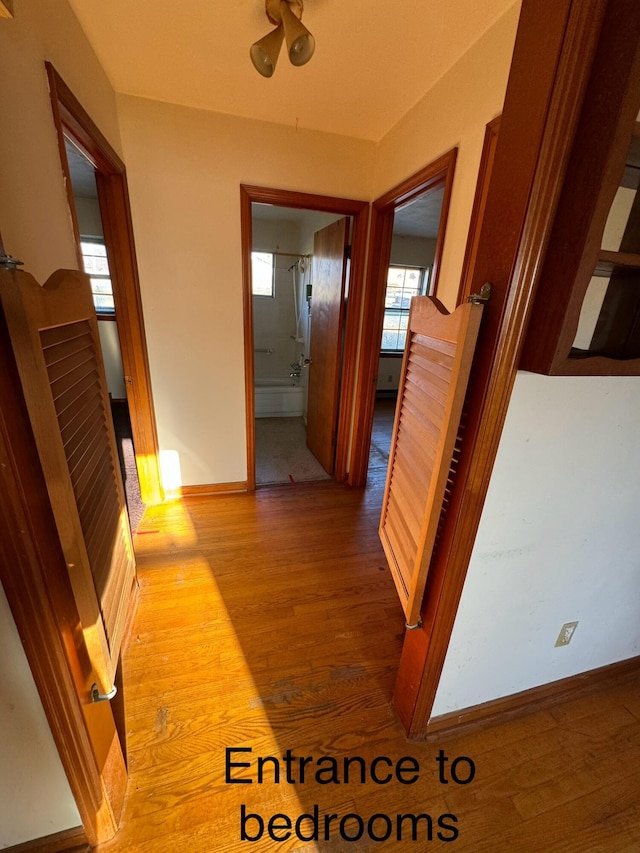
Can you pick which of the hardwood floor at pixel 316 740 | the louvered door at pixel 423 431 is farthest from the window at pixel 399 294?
the hardwood floor at pixel 316 740

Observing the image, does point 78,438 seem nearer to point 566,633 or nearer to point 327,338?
point 566,633

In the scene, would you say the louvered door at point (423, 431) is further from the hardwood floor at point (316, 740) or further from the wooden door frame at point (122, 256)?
the wooden door frame at point (122, 256)

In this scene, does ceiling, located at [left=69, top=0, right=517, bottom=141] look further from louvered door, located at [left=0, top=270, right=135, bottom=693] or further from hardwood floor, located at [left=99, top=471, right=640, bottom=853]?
hardwood floor, located at [left=99, top=471, right=640, bottom=853]

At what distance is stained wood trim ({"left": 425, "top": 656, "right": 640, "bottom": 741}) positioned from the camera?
49.1 inches

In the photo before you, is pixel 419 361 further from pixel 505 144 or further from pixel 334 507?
pixel 334 507

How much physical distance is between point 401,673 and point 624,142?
1.58 metres

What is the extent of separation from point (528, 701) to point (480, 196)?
1.99m

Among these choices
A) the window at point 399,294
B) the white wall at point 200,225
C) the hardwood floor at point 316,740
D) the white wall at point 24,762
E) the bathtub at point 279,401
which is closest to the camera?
the white wall at point 24,762

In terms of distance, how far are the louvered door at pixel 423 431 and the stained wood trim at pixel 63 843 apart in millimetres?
1072

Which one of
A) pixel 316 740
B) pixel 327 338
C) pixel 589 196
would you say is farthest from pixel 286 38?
pixel 316 740

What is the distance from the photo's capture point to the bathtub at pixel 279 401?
4445 mm

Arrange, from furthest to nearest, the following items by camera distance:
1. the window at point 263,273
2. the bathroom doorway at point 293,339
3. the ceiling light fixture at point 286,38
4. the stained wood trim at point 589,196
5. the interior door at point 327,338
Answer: the window at point 263,273 < the bathroom doorway at point 293,339 < the interior door at point 327,338 < the ceiling light fixture at point 286,38 < the stained wood trim at point 589,196

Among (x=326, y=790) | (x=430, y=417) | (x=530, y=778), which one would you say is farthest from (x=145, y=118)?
(x=530, y=778)

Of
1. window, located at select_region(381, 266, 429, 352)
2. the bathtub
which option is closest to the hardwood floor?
the bathtub
